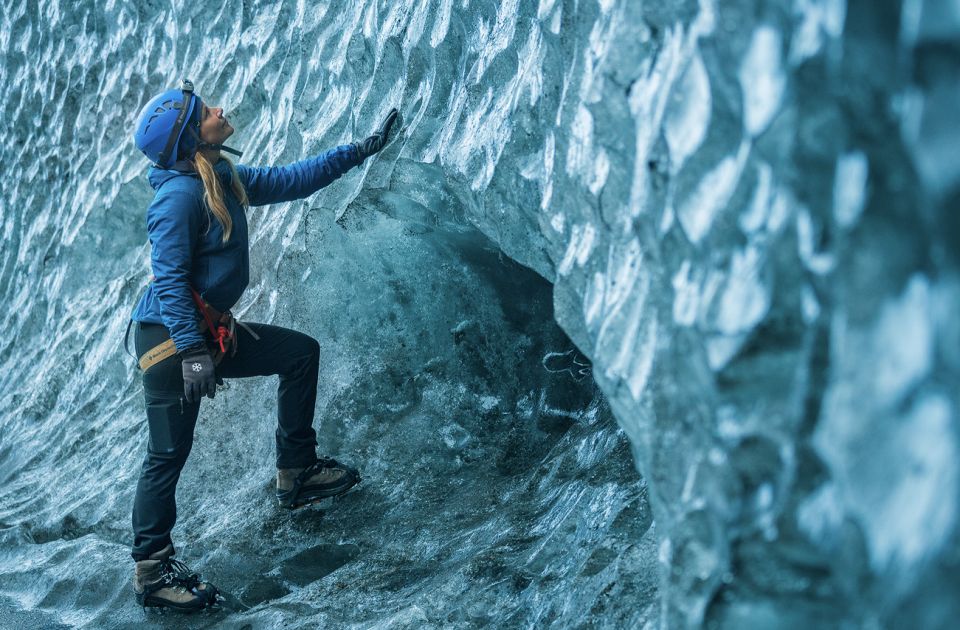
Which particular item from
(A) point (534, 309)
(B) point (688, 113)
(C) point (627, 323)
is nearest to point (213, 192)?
(A) point (534, 309)

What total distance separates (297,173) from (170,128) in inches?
19.9

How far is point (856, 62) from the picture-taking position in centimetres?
131

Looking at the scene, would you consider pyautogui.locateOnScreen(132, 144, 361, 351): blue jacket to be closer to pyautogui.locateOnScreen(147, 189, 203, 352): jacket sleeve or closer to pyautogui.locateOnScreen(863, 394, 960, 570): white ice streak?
pyautogui.locateOnScreen(147, 189, 203, 352): jacket sleeve

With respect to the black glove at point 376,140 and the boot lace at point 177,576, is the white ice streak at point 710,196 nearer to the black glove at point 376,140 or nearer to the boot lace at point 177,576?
the black glove at point 376,140

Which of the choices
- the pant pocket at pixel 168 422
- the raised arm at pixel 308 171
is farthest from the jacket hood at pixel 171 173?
the pant pocket at pixel 168 422

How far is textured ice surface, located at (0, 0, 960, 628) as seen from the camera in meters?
1.30

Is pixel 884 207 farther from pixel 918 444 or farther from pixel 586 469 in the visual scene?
pixel 586 469

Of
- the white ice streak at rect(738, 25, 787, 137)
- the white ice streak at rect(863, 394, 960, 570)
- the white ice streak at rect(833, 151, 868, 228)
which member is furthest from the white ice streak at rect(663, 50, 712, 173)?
the white ice streak at rect(863, 394, 960, 570)

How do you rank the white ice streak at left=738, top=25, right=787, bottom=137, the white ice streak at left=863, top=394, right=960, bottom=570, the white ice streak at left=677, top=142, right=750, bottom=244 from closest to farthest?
1. the white ice streak at left=863, top=394, right=960, bottom=570
2. the white ice streak at left=738, top=25, right=787, bottom=137
3. the white ice streak at left=677, top=142, right=750, bottom=244

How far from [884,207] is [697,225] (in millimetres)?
424

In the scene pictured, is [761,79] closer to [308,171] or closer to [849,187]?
[849,187]

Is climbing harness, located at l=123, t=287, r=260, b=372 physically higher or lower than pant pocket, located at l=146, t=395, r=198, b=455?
higher

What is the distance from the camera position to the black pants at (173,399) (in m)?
3.23

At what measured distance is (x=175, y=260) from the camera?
307cm
